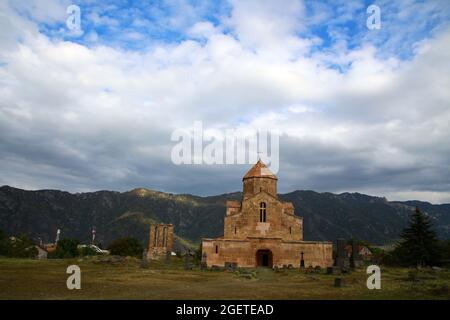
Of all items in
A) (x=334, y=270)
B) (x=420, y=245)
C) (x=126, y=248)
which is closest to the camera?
(x=334, y=270)

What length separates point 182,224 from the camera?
564ft

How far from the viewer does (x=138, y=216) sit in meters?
154

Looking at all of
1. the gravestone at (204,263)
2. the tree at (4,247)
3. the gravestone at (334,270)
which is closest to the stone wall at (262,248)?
the gravestone at (204,263)

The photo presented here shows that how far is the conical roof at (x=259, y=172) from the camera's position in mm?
39281

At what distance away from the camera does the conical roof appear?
39.3 metres

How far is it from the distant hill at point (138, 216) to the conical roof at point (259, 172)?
316ft

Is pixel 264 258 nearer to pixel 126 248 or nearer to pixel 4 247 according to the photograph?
pixel 126 248

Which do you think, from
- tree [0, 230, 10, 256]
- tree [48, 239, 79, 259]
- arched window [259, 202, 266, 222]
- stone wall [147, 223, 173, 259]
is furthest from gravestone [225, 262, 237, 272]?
tree [0, 230, 10, 256]

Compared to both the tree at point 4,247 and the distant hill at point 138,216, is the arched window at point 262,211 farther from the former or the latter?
the distant hill at point 138,216

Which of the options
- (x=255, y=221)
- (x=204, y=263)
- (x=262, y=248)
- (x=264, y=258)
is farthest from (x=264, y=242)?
(x=204, y=263)

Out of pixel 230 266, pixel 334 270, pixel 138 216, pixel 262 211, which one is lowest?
pixel 230 266

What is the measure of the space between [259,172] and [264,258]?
30.3 ft
